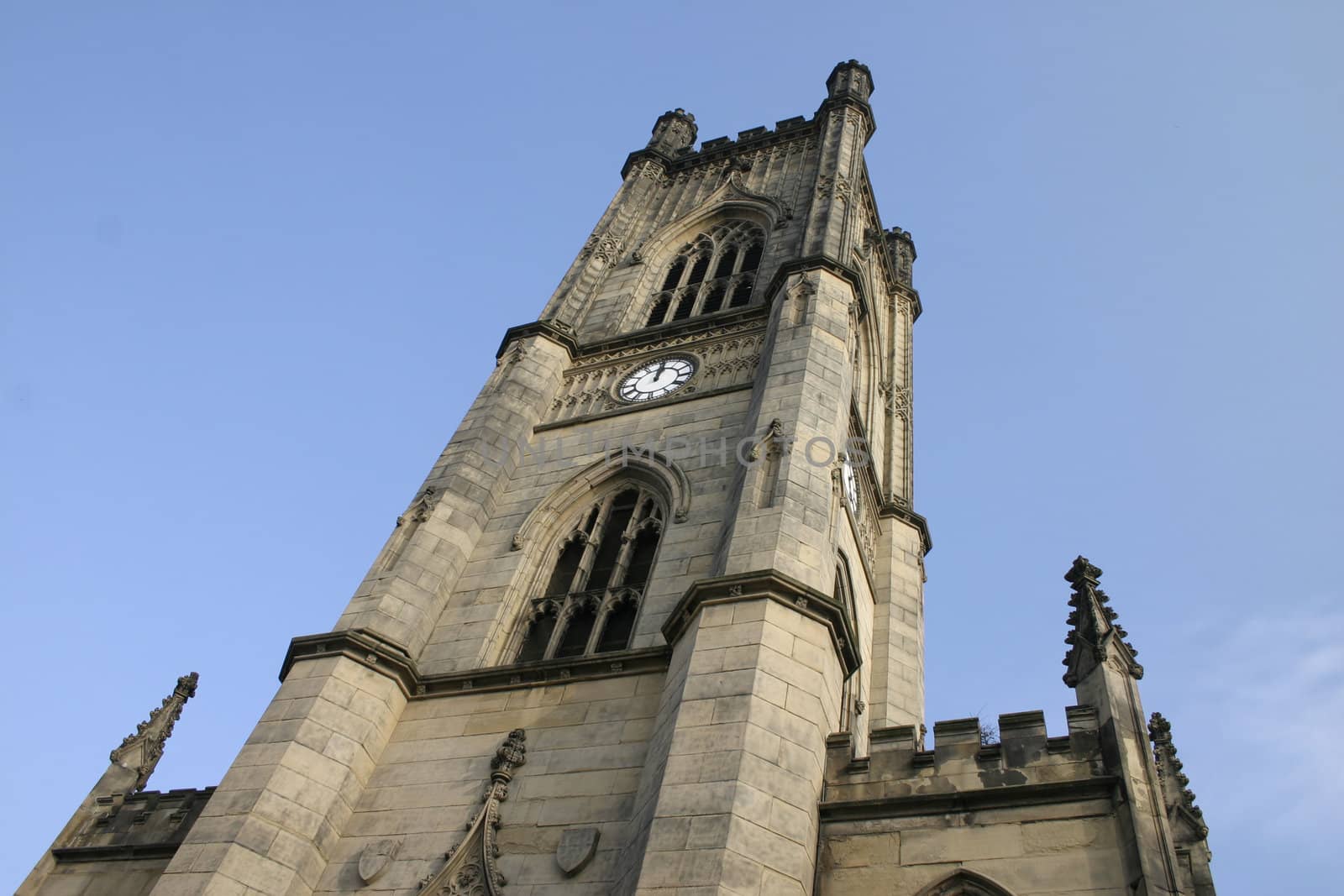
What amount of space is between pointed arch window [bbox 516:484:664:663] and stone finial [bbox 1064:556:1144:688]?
212 inches

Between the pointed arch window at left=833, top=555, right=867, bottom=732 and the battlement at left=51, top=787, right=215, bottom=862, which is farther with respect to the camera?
the pointed arch window at left=833, top=555, right=867, bottom=732

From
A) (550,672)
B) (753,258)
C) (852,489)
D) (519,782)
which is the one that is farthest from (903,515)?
(519,782)

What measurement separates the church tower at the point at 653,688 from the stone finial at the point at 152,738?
0.74ft

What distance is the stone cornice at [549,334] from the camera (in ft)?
73.0

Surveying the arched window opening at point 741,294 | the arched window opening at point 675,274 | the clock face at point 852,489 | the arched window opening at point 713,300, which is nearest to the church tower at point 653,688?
the clock face at point 852,489

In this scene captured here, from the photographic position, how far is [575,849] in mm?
11742

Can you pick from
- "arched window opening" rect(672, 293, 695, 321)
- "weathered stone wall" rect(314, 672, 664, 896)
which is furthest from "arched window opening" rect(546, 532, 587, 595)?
"arched window opening" rect(672, 293, 695, 321)

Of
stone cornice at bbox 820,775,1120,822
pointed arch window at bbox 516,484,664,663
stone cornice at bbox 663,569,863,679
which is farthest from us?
pointed arch window at bbox 516,484,664,663

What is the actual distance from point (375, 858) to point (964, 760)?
6.40 m

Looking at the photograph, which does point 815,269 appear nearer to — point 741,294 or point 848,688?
point 741,294

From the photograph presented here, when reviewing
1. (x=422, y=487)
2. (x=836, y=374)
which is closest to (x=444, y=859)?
(x=422, y=487)

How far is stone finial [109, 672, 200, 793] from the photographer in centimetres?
1742

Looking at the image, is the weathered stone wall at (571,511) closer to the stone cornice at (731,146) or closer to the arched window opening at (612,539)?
the arched window opening at (612,539)

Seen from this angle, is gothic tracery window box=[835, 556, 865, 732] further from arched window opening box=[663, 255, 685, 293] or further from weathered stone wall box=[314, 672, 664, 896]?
arched window opening box=[663, 255, 685, 293]
